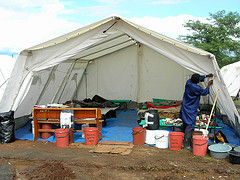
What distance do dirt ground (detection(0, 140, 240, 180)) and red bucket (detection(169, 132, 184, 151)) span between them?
0.14m

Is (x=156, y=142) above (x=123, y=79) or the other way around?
the other way around

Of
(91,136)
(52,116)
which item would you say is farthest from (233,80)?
(52,116)

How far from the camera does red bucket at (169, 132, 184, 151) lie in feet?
18.5

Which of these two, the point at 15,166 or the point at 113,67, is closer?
the point at 15,166

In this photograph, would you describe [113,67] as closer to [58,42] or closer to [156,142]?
[58,42]

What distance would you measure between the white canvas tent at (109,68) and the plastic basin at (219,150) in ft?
3.16

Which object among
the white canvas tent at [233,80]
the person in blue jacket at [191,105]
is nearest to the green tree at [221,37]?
the white canvas tent at [233,80]

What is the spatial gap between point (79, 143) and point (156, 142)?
74.9 inches

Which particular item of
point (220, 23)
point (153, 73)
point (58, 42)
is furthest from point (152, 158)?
point (220, 23)

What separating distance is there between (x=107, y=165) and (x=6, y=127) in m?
3.10

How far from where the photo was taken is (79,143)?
21.0 ft

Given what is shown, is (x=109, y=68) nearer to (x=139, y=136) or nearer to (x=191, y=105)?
(x=139, y=136)

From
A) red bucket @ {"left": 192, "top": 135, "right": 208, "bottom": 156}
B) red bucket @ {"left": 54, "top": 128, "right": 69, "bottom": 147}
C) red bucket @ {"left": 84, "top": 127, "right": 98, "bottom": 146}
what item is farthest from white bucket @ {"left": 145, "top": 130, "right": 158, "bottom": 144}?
red bucket @ {"left": 54, "top": 128, "right": 69, "bottom": 147}

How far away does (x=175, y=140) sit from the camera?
566 centimetres
